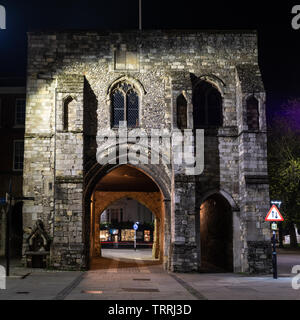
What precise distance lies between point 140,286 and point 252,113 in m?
8.77

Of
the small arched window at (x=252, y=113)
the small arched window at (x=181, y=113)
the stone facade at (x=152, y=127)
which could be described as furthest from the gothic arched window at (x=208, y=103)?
the small arched window at (x=252, y=113)

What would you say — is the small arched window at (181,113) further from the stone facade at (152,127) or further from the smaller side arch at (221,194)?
the smaller side arch at (221,194)

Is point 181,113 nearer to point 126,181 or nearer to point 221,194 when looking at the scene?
point 221,194

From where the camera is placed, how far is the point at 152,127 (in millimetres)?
19812

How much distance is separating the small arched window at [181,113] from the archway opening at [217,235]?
3424 mm

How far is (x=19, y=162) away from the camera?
2627 centimetres

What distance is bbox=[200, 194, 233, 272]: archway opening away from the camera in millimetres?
19953

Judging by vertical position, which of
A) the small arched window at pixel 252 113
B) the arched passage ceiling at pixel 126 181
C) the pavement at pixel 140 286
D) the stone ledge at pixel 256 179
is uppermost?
the small arched window at pixel 252 113

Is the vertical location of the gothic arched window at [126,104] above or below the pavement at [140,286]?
above

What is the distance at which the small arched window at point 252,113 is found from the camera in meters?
19.2

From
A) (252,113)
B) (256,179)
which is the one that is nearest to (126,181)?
(256,179)

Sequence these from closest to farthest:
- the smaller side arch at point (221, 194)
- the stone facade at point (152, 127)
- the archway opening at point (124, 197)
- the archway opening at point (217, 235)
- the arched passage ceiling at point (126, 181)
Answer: the stone facade at point (152, 127) < the smaller side arch at point (221, 194) < the archway opening at point (217, 235) < the arched passage ceiling at point (126, 181) < the archway opening at point (124, 197)

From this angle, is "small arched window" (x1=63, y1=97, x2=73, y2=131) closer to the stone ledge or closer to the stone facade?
the stone facade
